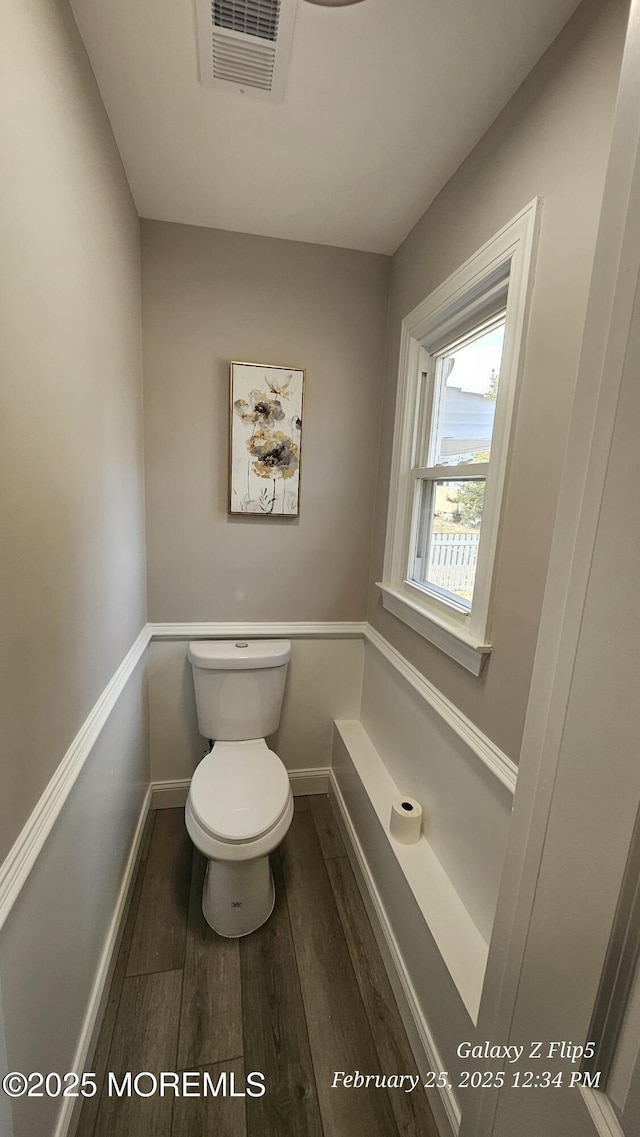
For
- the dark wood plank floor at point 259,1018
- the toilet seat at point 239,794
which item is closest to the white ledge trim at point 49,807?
the toilet seat at point 239,794

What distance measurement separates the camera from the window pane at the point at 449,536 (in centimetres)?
A: 131

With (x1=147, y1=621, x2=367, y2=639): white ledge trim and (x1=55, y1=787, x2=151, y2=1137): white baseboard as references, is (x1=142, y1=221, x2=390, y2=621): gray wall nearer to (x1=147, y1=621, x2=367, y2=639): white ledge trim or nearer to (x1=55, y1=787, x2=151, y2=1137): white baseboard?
(x1=147, y1=621, x2=367, y2=639): white ledge trim

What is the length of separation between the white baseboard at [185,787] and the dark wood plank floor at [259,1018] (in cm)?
32

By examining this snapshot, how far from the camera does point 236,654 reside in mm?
1727

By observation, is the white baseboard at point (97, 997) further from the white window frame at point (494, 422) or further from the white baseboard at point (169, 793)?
the white window frame at point (494, 422)

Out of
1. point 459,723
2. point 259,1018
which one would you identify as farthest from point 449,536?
point 259,1018

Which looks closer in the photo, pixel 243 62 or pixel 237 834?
pixel 243 62

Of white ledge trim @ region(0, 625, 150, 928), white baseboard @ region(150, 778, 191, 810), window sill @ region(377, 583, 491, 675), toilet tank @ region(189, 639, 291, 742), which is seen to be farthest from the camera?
white baseboard @ region(150, 778, 191, 810)

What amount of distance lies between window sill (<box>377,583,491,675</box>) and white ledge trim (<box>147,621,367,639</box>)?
1.06 feet

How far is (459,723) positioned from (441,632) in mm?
252

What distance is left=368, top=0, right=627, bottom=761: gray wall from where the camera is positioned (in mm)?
815

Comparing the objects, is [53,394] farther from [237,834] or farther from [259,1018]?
[259,1018]

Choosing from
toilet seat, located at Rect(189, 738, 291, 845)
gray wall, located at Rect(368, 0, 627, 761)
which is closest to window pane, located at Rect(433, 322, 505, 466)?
gray wall, located at Rect(368, 0, 627, 761)

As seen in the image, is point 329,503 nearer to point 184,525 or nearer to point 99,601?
point 184,525
